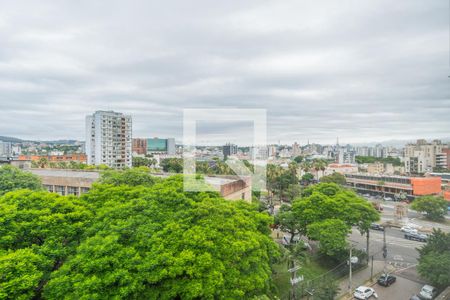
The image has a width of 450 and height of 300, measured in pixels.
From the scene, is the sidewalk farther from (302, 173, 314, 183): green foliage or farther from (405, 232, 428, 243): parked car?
(302, 173, 314, 183): green foliage

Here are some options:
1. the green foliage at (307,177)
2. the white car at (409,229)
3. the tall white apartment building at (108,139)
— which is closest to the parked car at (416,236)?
the white car at (409,229)

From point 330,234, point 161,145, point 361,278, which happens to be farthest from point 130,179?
point 161,145

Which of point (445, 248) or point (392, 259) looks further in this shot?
point (392, 259)

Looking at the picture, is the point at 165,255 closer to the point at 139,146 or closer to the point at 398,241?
the point at 398,241

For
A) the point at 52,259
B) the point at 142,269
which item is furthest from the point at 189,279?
the point at 52,259

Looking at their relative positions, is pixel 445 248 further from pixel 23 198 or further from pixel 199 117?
pixel 23 198
